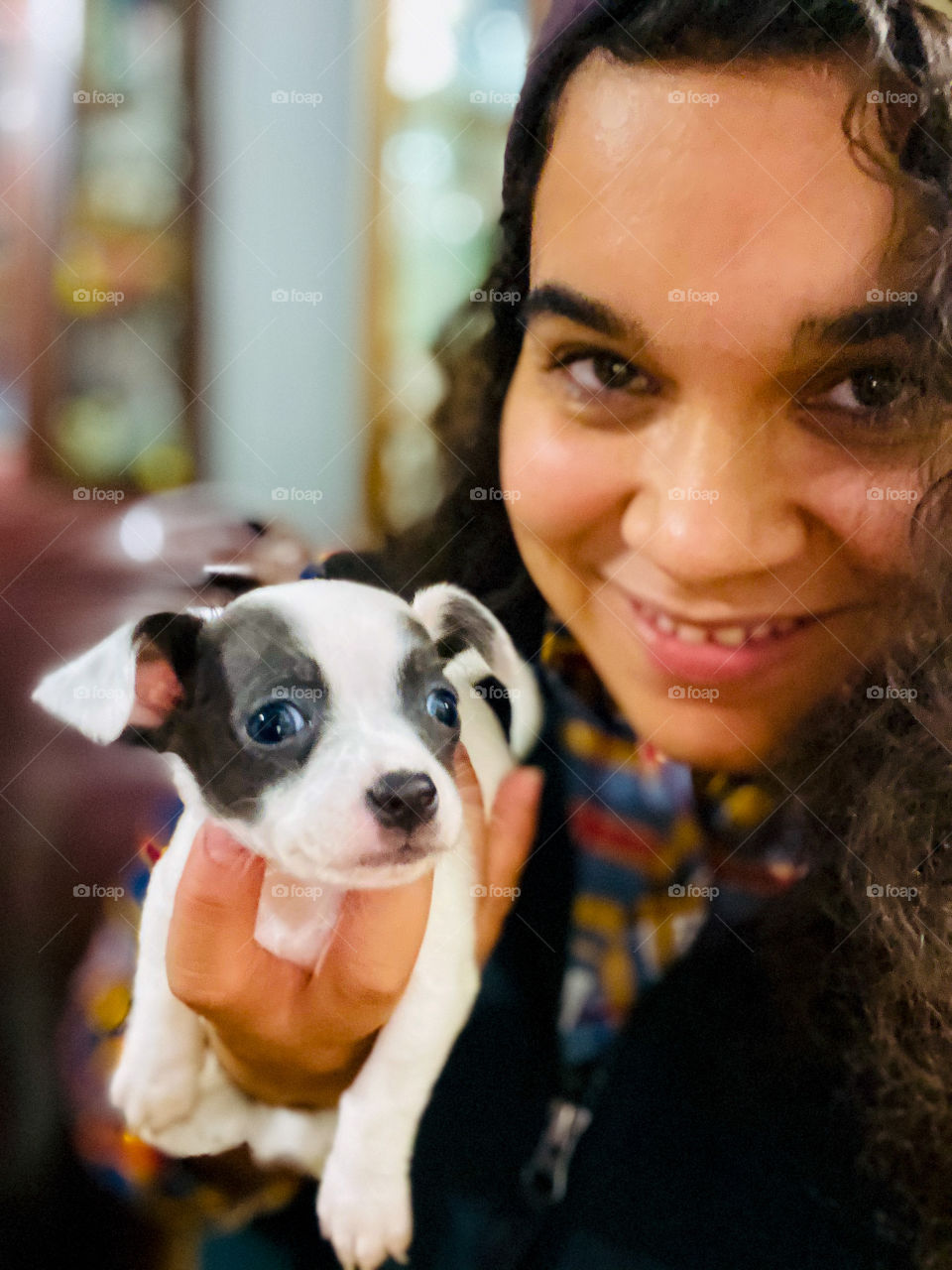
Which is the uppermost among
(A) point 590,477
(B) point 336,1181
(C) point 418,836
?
(A) point 590,477

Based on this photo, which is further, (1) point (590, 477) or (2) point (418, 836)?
(1) point (590, 477)

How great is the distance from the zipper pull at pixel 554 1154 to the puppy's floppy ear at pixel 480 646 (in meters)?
0.32

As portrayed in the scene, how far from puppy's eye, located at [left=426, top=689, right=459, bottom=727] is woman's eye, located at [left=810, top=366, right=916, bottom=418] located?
352mm

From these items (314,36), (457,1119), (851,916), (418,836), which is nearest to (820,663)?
(851,916)

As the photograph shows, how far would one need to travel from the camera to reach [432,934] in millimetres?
758

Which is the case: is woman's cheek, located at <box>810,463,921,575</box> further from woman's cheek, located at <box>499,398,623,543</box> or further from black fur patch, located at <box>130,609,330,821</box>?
black fur patch, located at <box>130,609,330,821</box>

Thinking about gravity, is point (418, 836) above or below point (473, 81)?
below

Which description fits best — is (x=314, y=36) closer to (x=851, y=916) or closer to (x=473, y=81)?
(x=473, y=81)

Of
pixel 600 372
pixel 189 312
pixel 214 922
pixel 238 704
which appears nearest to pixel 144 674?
pixel 238 704

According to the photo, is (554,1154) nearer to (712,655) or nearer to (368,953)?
(368,953)

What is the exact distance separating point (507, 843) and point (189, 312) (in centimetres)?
51

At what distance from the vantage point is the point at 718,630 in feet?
2.55

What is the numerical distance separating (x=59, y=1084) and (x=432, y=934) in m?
0.35

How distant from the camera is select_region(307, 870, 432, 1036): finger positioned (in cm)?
72
